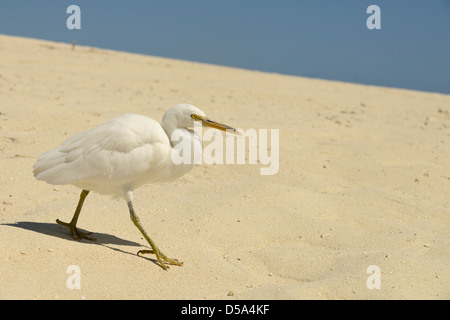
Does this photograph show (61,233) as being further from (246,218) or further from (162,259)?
(246,218)

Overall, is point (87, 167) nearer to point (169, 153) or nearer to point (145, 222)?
point (169, 153)

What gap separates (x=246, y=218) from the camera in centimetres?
520

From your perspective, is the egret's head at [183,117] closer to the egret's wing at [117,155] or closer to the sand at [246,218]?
the egret's wing at [117,155]

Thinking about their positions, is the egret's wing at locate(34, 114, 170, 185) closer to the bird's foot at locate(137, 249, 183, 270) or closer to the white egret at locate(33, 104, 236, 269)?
the white egret at locate(33, 104, 236, 269)

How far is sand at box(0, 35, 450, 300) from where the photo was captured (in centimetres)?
369

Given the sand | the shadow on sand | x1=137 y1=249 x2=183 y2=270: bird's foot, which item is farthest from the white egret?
the sand

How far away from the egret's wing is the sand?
532mm

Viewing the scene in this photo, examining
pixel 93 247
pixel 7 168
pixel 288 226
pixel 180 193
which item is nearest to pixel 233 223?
pixel 288 226

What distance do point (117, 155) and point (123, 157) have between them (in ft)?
0.16

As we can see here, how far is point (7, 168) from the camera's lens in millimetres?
6027

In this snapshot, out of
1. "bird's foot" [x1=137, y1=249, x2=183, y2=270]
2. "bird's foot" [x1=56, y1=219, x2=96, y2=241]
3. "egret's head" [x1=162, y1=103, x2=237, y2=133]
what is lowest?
"bird's foot" [x1=137, y1=249, x2=183, y2=270]

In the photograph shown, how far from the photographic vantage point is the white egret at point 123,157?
3963 millimetres

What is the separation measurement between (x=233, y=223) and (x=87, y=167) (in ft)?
5.38

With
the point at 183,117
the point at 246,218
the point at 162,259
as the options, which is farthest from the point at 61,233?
the point at 246,218
